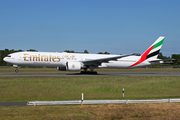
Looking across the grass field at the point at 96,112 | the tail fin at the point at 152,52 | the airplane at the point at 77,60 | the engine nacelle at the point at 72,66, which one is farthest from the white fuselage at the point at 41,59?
the grass field at the point at 96,112

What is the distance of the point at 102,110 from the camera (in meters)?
12.5

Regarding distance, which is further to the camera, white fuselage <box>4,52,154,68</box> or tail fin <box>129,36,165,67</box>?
tail fin <box>129,36,165,67</box>

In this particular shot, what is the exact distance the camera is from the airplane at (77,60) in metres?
37.8

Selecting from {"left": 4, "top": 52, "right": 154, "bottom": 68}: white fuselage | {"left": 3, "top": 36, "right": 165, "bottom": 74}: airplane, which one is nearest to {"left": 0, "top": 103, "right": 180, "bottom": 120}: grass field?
{"left": 3, "top": 36, "right": 165, "bottom": 74}: airplane

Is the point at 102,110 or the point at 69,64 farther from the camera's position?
the point at 69,64

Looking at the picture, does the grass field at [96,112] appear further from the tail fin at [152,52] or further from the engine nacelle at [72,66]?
the tail fin at [152,52]

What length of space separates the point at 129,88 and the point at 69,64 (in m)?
16.4

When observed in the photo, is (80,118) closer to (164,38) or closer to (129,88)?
(129,88)

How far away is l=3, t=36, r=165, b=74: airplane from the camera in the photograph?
37812 millimetres

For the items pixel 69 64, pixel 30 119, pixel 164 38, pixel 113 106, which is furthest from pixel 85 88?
→ pixel 164 38

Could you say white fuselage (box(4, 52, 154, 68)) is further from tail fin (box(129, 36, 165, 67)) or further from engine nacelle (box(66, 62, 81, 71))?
tail fin (box(129, 36, 165, 67))

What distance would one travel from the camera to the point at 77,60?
134 ft

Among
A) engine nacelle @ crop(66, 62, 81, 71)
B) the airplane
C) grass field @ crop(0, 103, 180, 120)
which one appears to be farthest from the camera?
the airplane

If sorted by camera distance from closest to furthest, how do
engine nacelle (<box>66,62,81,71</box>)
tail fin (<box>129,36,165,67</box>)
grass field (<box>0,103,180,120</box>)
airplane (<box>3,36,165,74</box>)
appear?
grass field (<box>0,103,180,120</box>)
engine nacelle (<box>66,62,81,71</box>)
airplane (<box>3,36,165,74</box>)
tail fin (<box>129,36,165,67</box>)
